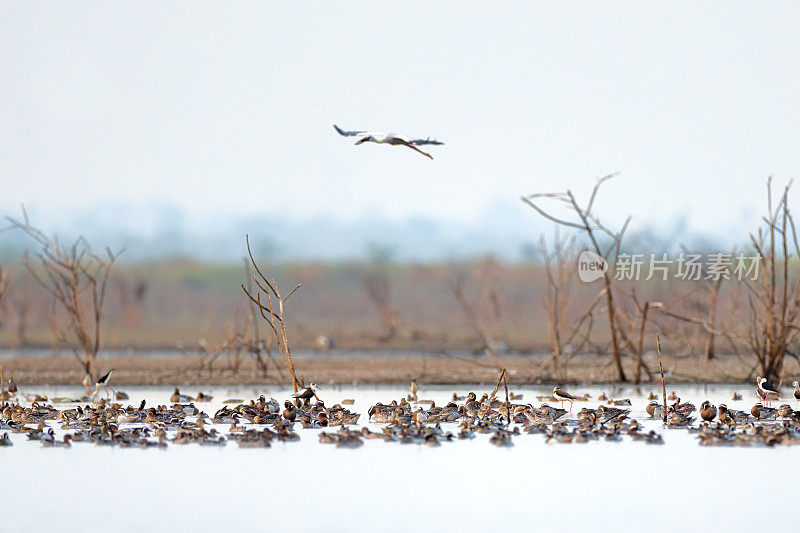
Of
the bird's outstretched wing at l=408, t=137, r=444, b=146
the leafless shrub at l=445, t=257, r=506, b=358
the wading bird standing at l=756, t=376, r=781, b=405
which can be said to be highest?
the bird's outstretched wing at l=408, t=137, r=444, b=146

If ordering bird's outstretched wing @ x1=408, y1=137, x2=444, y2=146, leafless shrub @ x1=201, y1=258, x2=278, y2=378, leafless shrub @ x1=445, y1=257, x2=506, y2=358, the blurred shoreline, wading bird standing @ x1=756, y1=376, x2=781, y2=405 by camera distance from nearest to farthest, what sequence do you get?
1. bird's outstretched wing @ x1=408, y1=137, x2=444, y2=146
2. wading bird standing @ x1=756, y1=376, x2=781, y2=405
3. leafless shrub @ x1=201, y1=258, x2=278, y2=378
4. the blurred shoreline
5. leafless shrub @ x1=445, y1=257, x2=506, y2=358

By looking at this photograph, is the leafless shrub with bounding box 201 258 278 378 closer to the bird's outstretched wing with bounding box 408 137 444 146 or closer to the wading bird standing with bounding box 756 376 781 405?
the bird's outstretched wing with bounding box 408 137 444 146

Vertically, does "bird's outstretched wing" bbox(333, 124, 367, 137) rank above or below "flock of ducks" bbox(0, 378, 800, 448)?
above

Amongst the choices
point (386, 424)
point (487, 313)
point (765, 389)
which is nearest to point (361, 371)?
point (386, 424)

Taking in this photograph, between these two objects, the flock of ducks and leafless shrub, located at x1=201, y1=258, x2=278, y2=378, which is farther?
leafless shrub, located at x1=201, y1=258, x2=278, y2=378

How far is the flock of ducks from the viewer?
9.75 metres

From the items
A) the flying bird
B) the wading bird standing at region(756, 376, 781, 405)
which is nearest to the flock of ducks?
the wading bird standing at region(756, 376, 781, 405)

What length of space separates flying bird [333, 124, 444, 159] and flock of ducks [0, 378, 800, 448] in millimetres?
2904

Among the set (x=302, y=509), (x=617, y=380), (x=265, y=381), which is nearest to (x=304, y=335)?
(x=265, y=381)

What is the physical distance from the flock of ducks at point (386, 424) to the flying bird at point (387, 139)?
2.90 m

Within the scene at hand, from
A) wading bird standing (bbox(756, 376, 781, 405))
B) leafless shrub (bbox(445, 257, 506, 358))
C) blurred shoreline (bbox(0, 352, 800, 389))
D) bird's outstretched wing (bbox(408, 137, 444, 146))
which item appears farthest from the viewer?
leafless shrub (bbox(445, 257, 506, 358))

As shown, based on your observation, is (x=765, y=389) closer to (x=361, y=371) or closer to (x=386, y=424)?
(x=386, y=424)

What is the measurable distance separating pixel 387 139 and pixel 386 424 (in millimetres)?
3257

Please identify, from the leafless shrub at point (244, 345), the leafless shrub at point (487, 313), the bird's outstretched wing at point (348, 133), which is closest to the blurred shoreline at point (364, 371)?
the leafless shrub at point (244, 345)
